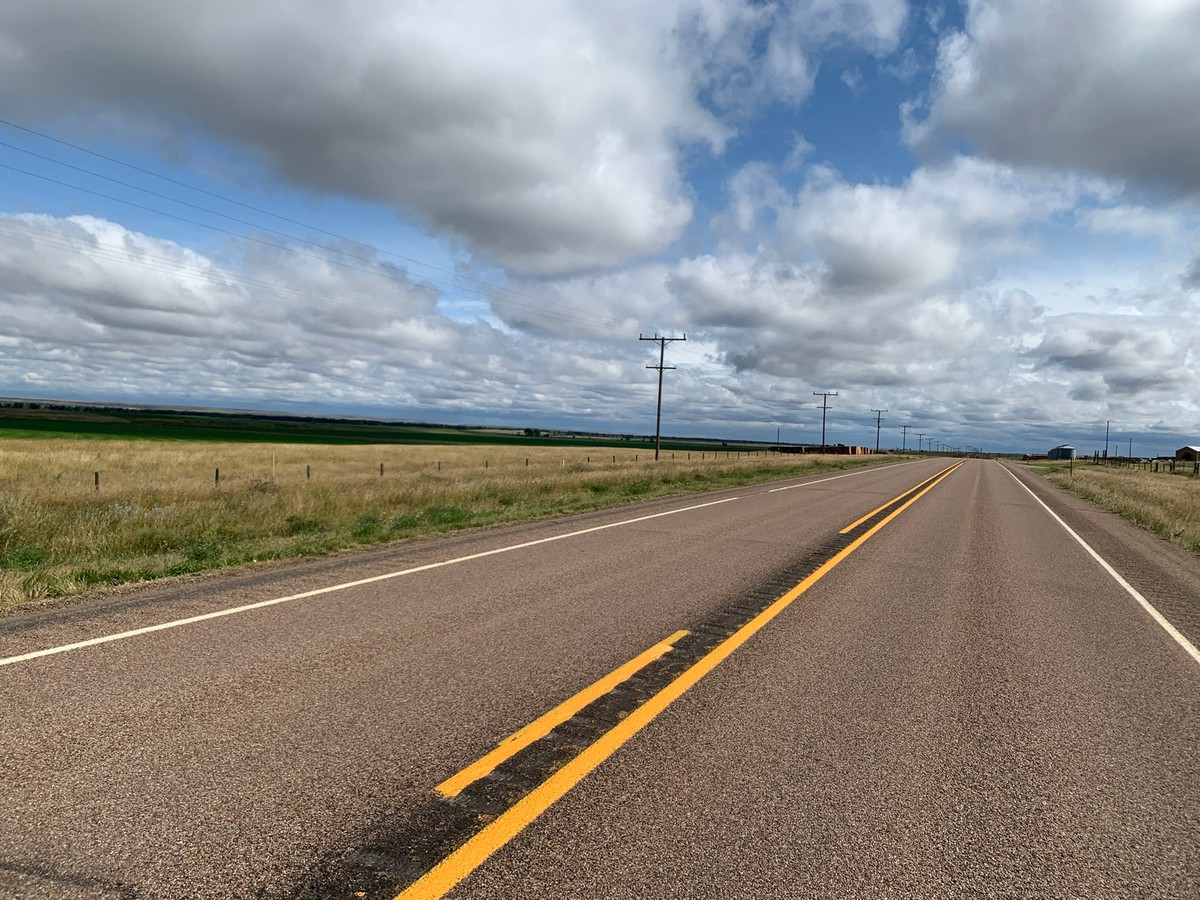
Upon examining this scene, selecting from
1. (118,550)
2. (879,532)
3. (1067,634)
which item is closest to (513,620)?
(1067,634)

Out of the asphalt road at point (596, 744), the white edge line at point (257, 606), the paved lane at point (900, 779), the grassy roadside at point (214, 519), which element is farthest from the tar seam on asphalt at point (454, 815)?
the grassy roadside at point (214, 519)

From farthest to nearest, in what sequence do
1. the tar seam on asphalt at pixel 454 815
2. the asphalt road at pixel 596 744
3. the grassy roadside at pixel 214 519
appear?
1. the grassy roadside at pixel 214 519
2. the asphalt road at pixel 596 744
3. the tar seam on asphalt at pixel 454 815

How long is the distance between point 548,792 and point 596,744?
575 mm

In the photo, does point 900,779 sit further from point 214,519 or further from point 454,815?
point 214,519

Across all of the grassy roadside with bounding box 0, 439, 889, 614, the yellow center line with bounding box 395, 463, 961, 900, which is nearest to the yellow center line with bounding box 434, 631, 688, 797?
the yellow center line with bounding box 395, 463, 961, 900

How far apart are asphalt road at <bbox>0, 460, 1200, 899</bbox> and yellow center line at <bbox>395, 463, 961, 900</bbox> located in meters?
0.02

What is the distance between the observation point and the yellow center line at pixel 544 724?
3.45 m

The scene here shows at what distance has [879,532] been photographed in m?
13.8

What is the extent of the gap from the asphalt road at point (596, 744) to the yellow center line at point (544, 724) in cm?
5

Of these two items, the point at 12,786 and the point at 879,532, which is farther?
the point at 879,532

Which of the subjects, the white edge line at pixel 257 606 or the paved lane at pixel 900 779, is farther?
the white edge line at pixel 257 606

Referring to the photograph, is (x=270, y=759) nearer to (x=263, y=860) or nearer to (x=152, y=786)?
(x=152, y=786)

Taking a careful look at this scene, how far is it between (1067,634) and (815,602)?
234 centimetres

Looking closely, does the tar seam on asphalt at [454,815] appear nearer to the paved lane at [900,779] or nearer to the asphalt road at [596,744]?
the asphalt road at [596,744]
